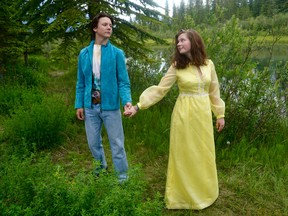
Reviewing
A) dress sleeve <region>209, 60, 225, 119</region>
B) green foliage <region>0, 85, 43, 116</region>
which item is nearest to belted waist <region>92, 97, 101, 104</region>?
dress sleeve <region>209, 60, 225, 119</region>

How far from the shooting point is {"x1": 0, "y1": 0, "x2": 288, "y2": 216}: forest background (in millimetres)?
2381

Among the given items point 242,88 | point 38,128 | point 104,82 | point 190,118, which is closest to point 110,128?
point 104,82

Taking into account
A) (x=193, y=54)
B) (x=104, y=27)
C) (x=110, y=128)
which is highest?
(x=104, y=27)

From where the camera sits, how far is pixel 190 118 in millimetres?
3096

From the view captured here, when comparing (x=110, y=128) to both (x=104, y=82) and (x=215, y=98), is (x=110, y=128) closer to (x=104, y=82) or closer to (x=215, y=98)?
(x=104, y=82)

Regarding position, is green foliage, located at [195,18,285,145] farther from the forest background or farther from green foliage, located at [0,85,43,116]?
green foliage, located at [0,85,43,116]

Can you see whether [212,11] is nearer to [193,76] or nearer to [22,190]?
[193,76]

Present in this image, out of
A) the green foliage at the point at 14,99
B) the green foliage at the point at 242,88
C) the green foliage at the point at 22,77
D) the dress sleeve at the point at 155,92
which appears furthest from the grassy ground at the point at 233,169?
the green foliage at the point at 22,77

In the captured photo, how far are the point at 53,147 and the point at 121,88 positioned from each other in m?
2.23

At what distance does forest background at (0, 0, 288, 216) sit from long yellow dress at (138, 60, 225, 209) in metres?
0.23

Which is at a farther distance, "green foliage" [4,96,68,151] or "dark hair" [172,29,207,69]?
"green foliage" [4,96,68,151]

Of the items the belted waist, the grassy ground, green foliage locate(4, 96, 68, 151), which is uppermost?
the belted waist

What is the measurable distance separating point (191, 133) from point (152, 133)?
1.96 meters

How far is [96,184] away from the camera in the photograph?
2.39 metres
